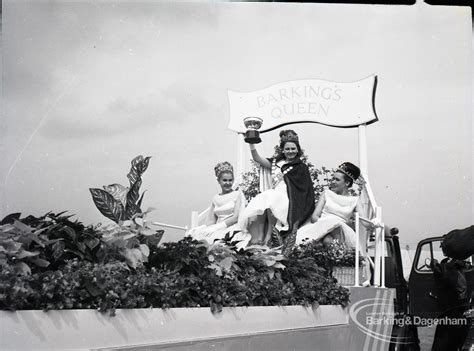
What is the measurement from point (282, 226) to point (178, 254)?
233 centimetres

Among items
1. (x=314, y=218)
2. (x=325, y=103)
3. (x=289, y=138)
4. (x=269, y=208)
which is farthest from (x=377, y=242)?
(x=325, y=103)

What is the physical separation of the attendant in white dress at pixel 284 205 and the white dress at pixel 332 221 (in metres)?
0.13

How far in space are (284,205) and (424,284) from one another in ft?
4.31

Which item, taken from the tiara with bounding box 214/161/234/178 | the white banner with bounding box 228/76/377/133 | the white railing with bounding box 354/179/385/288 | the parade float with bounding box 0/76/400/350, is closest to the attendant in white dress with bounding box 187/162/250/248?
the tiara with bounding box 214/161/234/178

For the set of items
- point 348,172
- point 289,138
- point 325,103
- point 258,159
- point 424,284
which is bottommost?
point 424,284

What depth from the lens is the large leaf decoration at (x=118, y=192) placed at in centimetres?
283

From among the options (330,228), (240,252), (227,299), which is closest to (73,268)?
(227,299)

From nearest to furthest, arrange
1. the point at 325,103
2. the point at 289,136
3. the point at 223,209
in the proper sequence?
the point at 289,136
the point at 223,209
the point at 325,103

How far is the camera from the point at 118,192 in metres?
2.84

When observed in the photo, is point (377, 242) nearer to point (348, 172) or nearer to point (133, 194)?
point (348, 172)

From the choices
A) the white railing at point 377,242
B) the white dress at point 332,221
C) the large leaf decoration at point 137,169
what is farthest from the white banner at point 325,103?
the large leaf decoration at point 137,169

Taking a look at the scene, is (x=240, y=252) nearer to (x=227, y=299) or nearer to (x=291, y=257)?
(x=227, y=299)

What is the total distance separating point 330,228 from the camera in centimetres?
460

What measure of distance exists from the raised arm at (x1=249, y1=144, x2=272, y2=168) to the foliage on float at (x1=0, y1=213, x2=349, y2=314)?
196cm
